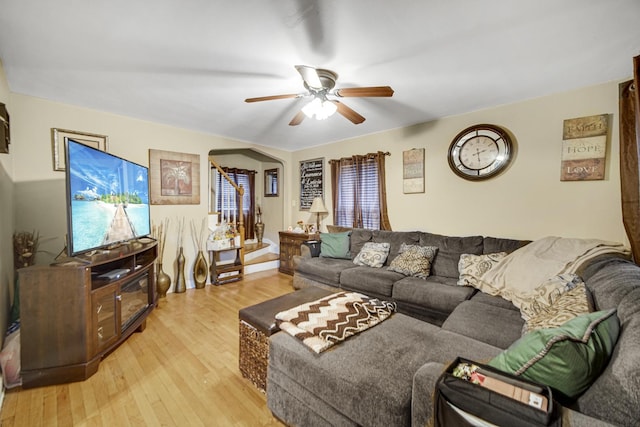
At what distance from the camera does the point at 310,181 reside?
4.92m

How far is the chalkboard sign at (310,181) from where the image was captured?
4.73 meters

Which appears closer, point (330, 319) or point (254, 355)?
point (330, 319)

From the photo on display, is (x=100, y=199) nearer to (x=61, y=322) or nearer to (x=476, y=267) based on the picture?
(x=61, y=322)

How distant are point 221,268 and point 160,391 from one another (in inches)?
93.9

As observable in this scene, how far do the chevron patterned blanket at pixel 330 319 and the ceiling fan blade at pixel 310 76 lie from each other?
164 centimetres

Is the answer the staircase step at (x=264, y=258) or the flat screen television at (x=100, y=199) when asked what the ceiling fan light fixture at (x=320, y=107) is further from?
the staircase step at (x=264, y=258)

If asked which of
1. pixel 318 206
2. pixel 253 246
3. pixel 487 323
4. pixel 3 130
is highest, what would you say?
pixel 3 130

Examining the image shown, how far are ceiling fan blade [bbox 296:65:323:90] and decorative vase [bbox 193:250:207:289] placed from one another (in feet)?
9.94

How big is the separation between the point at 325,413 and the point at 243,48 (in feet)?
7.37

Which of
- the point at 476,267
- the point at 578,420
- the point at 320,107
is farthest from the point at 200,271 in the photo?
the point at 578,420

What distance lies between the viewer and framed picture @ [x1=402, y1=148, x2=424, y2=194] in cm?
350

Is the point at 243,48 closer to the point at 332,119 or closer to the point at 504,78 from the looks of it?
the point at 332,119

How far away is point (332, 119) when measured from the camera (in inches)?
131

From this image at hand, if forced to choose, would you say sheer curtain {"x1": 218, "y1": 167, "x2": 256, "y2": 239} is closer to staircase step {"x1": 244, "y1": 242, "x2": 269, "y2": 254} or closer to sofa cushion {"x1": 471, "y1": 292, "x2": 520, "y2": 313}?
staircase step {"x1": 244, "y1": 242, "x2": 269, "y2": 254}
